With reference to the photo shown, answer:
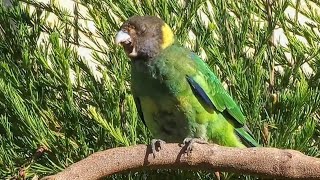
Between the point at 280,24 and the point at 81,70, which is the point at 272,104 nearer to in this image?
the point at 280,24

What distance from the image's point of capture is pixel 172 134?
1.50 m

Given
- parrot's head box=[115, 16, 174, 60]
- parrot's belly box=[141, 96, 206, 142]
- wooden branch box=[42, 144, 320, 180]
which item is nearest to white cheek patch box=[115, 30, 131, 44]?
parrot's head box=[115, 16, 174, 60]

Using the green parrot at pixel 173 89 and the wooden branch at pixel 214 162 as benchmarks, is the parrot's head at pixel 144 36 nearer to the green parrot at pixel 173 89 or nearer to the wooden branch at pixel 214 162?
the green parrot at pixel 173 89

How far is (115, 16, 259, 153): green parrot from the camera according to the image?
4.78 feet

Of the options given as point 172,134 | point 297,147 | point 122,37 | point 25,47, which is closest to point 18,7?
point 25,47

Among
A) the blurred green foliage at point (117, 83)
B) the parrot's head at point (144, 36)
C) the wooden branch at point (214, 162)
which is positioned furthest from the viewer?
the parrot's head at point (144, 36)

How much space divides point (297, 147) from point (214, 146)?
0.28m

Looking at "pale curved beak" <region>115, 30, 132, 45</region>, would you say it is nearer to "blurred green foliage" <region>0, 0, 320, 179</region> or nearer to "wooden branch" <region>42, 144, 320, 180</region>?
"blurred green foliage" <region>0, 0, 320, 179</region>

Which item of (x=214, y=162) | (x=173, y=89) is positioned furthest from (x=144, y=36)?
(x=214, y=162)

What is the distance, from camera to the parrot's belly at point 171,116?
1469mm

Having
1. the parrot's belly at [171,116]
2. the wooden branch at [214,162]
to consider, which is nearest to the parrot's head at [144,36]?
the parrot's belly at [171,116]

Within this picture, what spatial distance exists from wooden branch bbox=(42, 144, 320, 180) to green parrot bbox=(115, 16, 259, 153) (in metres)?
0.45

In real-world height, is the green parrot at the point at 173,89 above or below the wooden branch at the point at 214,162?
above

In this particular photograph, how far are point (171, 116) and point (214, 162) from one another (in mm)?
522
